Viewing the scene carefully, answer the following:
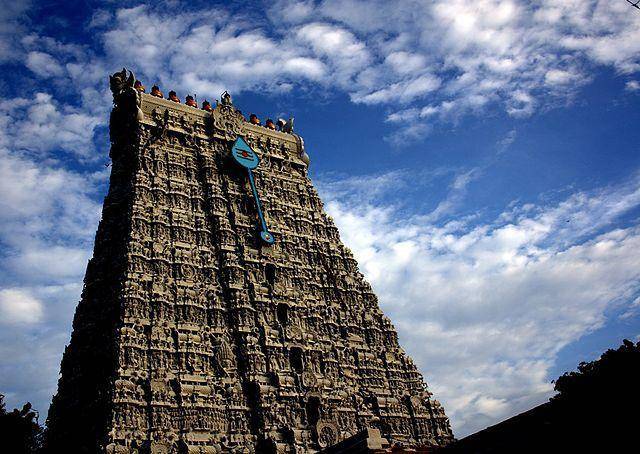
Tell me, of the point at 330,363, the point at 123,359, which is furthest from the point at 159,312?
the point at 330,363

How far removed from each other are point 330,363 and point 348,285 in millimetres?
7393

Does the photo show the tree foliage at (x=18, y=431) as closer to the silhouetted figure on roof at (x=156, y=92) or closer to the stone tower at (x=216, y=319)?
the stone tower at (x=216, y=319)

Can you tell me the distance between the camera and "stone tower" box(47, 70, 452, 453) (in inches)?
1166

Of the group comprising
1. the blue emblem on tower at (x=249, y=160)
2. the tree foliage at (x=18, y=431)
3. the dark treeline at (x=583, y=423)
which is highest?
the blue emblem on tower at (x=249, y=160)

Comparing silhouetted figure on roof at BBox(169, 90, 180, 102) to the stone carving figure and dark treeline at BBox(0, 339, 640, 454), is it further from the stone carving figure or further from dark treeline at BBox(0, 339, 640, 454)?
dark treeline at BBox(0, 339, 640, 454)

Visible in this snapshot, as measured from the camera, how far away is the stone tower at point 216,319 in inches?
1166

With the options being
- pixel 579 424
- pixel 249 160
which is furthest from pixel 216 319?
pixel 579 424

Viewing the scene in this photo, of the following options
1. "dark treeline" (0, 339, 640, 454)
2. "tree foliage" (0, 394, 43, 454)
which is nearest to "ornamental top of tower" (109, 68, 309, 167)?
"tree foliage" (0, 394, 43, 454)

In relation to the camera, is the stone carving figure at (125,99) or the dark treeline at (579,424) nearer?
the dark treeline at (579,424)

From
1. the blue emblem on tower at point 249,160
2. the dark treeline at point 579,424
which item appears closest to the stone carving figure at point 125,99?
the blue emblem on tower at point 249,160

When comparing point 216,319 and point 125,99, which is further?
point 125,99

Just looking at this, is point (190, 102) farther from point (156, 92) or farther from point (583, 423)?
point (583, 423)

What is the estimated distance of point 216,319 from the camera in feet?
112

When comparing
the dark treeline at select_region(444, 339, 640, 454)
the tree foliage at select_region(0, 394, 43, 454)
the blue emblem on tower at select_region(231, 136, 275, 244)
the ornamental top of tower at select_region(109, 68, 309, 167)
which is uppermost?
the ornamental top of tower at select_region(109, 68, 309, 167)
